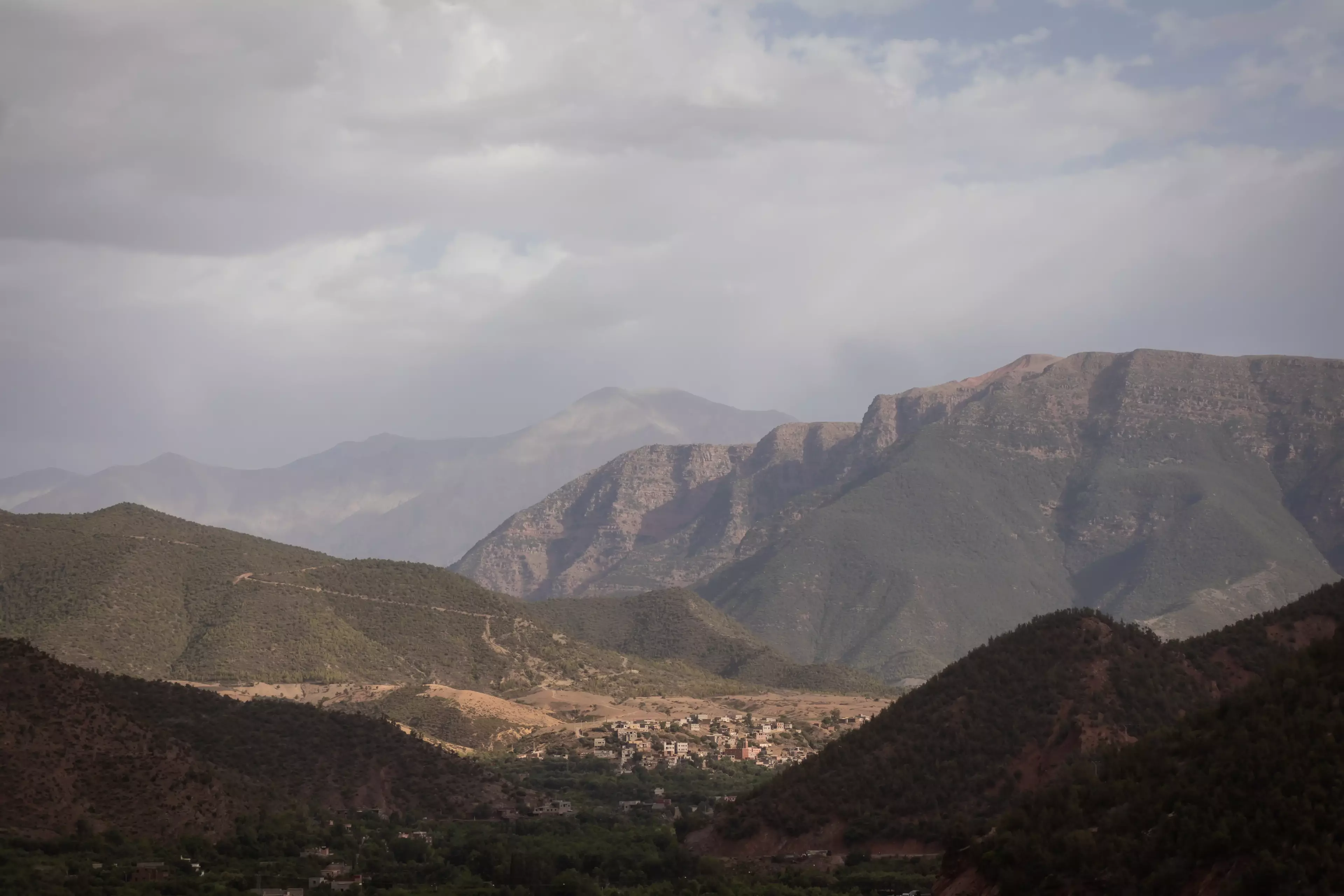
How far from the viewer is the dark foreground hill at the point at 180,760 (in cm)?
7238

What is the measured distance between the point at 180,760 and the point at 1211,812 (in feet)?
181

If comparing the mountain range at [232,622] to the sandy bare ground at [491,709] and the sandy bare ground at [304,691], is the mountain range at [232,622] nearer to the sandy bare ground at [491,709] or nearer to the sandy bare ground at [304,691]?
the sandy bare ground at [304,691]

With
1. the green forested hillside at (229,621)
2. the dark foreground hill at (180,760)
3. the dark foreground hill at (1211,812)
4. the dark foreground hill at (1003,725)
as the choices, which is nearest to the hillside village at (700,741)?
the dark foreground hill at (180,760)

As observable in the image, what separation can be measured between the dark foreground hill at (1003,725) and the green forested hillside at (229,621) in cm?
8634

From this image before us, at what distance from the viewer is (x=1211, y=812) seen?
4556 centimetres

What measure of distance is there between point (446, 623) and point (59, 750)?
120314 mm

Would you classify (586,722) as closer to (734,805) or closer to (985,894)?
(734,805)

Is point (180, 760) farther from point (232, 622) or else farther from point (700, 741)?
point (232, 622)

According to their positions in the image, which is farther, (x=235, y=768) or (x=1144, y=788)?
(x=235, y=768)

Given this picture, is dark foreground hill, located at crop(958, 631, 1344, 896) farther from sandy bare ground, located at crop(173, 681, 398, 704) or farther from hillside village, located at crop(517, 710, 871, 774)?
sandy bare ground, located at crop(173, 681, 398, 704)

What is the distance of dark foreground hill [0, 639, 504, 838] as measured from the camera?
72.4 meters

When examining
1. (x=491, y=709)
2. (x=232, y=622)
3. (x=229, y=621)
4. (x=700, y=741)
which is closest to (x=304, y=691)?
(x=491, y=709)

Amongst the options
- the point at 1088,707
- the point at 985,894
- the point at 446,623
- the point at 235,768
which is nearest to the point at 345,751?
the point at 235,768

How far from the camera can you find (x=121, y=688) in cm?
10512
